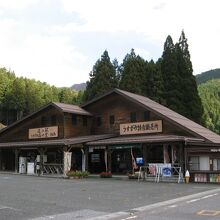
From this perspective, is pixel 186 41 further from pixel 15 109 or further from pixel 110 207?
pixel 110 207

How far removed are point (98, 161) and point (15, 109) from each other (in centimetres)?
4352

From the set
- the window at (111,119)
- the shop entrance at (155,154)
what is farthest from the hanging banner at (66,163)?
the window at (111,119)

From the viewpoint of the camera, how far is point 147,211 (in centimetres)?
1264

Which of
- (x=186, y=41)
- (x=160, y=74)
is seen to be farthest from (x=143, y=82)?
(x=186, y=41)

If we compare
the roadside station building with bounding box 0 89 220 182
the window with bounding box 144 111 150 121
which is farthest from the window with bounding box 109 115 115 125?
the window with bounding box 144 111 150 121

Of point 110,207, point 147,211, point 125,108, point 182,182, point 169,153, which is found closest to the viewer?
point 147,211

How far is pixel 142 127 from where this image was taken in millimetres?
32281

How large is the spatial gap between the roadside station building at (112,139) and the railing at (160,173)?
0.48 m

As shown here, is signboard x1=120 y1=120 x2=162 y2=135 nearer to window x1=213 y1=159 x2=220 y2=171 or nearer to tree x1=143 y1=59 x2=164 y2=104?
window x1=213 y1=159 x2=220 y2=171

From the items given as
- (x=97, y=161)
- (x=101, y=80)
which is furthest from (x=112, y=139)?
(x=101, y=80)

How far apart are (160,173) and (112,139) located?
638 cm

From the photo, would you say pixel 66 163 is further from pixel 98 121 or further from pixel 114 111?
pixel 98 121

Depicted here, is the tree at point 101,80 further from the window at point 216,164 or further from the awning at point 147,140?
the window at point 216,164

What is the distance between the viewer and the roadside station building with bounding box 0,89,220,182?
1089 inches
